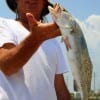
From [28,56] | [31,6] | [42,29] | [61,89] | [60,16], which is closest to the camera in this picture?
[60,16]

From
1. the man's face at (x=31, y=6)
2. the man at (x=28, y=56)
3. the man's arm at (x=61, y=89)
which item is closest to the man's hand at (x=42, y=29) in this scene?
the man at (x=28, y=56)

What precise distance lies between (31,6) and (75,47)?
1.03m

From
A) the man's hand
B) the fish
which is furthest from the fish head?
the man's hand

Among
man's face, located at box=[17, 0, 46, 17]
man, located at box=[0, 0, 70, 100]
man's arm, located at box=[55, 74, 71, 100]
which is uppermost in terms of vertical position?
man's face, located at box=[17, 0, 46, 17]

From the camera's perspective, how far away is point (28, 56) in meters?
4.45

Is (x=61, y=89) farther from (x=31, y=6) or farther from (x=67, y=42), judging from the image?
(x=67, y=42)

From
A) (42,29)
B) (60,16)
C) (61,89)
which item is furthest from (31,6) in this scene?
(61,89)

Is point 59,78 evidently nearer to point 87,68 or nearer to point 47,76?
point 47,76

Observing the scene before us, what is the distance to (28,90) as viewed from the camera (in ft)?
15.5

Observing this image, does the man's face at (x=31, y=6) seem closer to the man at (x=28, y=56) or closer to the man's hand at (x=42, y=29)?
the man at (x=28, y=56)

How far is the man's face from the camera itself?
484 cm

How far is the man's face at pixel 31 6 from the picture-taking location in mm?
4844

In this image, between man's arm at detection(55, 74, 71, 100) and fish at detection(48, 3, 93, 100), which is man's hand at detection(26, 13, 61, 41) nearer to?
fish at detection(48, 3, 93, 100)

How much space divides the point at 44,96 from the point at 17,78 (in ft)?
1.18
